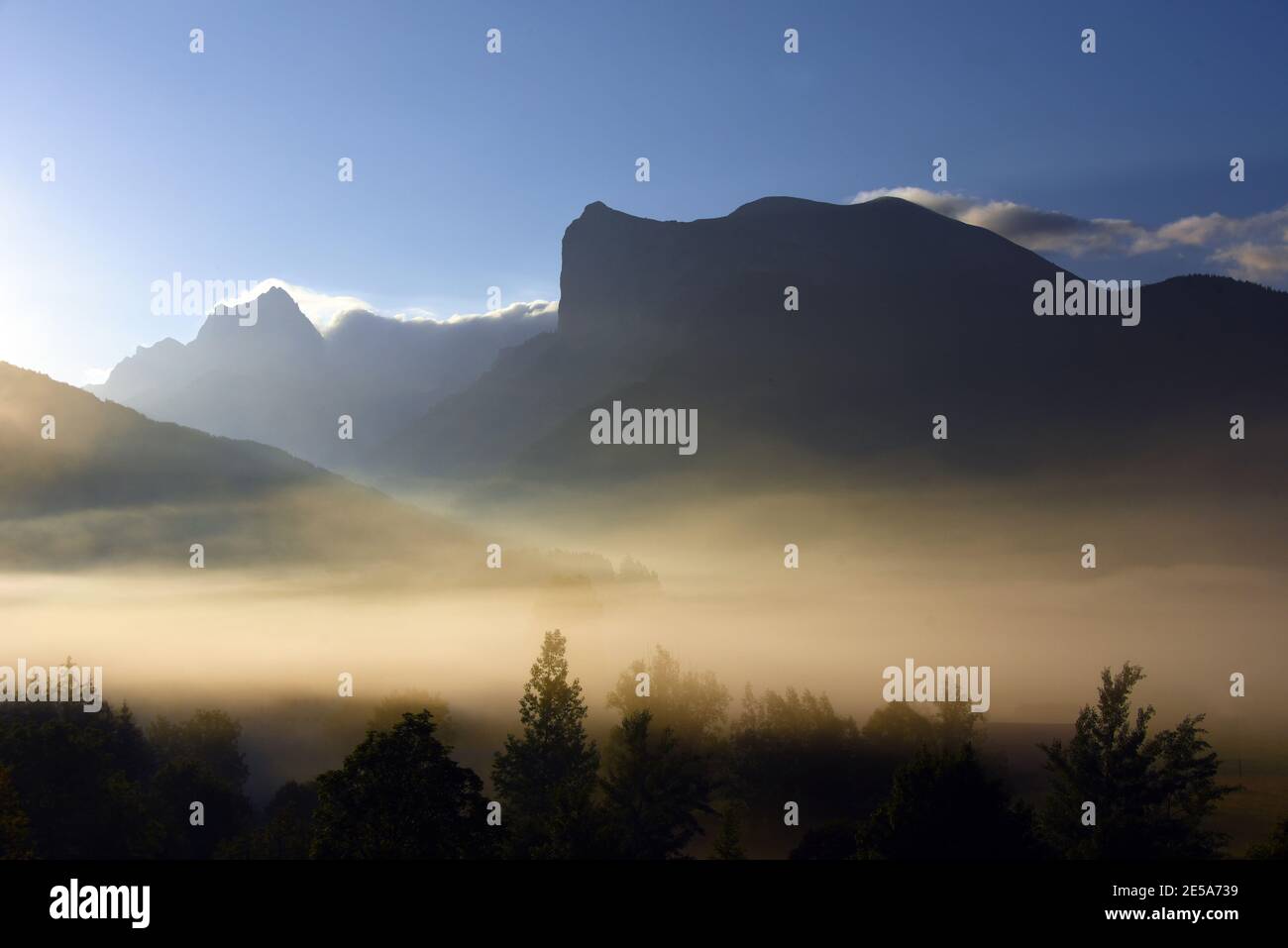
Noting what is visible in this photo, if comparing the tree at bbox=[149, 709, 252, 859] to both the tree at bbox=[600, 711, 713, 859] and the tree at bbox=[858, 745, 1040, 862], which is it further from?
the tree at bbox=[858, 745, 1040, 862]

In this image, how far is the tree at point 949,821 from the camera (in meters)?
75.1

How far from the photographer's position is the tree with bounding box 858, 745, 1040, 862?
75125 millimetres

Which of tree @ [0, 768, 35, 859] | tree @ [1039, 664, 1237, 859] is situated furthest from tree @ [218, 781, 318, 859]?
tree @ [1039, 664, 1237, 859]

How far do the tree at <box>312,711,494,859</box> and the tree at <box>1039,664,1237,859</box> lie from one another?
185 feet

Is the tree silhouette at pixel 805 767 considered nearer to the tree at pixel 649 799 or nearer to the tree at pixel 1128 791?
the tree at pixel 1128 791

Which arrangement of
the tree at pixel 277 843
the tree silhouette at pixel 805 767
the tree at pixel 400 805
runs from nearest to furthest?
the tree at pixel 400 805 < the tree at pixel 277 843 < the tree silhouette at pixel 805 767

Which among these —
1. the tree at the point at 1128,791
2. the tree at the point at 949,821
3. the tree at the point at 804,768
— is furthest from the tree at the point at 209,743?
the tree at the point at 1128,791

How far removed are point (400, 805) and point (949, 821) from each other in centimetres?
4290

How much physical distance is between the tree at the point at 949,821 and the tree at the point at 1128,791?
13862 mm

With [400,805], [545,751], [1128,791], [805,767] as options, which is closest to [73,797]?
[545,751]

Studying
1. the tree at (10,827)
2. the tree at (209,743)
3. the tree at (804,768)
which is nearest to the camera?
the tree at (10,827)
